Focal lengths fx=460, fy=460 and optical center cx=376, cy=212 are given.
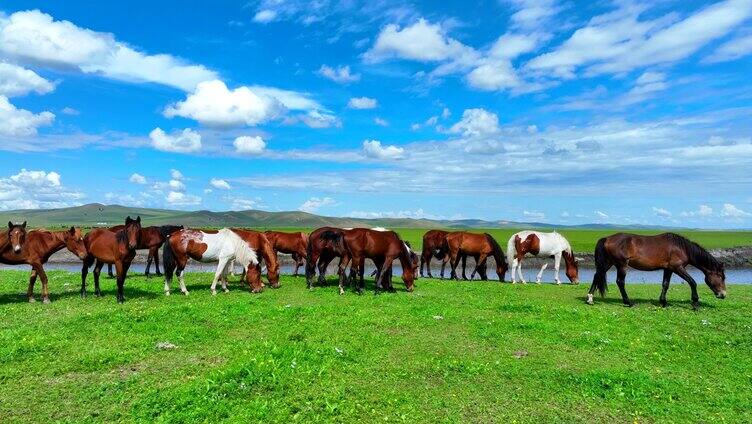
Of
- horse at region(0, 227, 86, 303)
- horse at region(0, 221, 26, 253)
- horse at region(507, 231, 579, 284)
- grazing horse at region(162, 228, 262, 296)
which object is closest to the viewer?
horse at region(0, 221, 26, 253)

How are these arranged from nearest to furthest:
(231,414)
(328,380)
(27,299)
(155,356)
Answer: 1. (231,414)
2. (328,380)
3. (155,356)
4. (27,299)

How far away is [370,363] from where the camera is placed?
29.8ft

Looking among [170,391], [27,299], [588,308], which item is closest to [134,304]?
[27,299]

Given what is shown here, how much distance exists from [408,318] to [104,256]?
10.7 meters

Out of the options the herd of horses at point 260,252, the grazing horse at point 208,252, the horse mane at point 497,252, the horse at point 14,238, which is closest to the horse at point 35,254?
the herd of horses at point 260,252

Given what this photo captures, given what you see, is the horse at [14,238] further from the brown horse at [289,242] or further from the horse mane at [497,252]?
the horse mane at [497,252]

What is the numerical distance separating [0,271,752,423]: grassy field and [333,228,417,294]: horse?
11.9 ft

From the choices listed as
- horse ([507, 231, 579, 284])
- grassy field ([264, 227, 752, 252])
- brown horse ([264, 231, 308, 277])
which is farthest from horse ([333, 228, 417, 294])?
grassy field ([264, 227, 752, 252])

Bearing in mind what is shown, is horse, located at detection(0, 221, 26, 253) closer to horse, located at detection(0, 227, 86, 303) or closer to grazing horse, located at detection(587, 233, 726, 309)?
horse, located at detection(0, 227, 86, 303)

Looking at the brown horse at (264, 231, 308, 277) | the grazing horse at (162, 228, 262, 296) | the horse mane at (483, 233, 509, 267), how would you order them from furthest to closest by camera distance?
the horse mane at (483, 233, 509, 267), the brown horse at (264, 231, 308, 277), the grazing horse at (162, 228, 262, 296)

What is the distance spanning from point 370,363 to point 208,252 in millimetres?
11069

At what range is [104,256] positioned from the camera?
1570 centimetres

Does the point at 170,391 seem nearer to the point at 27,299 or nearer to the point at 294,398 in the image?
the point at 294,398

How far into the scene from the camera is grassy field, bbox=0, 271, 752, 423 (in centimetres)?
719
